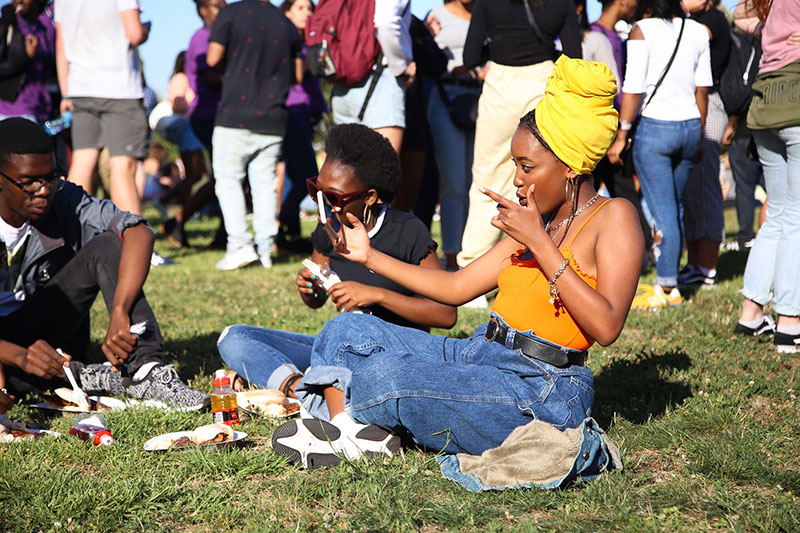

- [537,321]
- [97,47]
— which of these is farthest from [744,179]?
[537,321]

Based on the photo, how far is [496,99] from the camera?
6441 mm

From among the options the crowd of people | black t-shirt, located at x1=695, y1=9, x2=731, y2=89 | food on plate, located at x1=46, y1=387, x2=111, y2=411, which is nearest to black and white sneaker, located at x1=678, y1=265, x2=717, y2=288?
the crowd of people

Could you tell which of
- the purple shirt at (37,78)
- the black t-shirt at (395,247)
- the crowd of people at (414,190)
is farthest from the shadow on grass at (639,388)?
the purple shirt at (37,78)

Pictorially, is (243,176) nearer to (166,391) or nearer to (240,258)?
(240,258)

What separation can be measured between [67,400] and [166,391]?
1.76 ft

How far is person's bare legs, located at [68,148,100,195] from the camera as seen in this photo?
7.92 m

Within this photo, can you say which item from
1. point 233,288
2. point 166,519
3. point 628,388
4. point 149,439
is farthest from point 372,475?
point 233,288

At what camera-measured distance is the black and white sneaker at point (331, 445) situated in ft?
10.9

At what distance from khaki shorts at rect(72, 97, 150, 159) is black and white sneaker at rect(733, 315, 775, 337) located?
5.57 meters

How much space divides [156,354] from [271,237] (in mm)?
4299

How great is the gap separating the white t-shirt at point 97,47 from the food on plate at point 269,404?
15.7 feet

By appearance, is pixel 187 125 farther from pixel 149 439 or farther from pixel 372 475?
pixel 372 475

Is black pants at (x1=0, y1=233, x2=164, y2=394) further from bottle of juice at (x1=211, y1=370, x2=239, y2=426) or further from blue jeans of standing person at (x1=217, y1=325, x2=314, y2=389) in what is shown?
bottle of juice at (x1=211, y1=370, x2=239, y2=426)

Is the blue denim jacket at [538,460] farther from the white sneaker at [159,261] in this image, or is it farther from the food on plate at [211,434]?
the white sneaker at [159,261]
